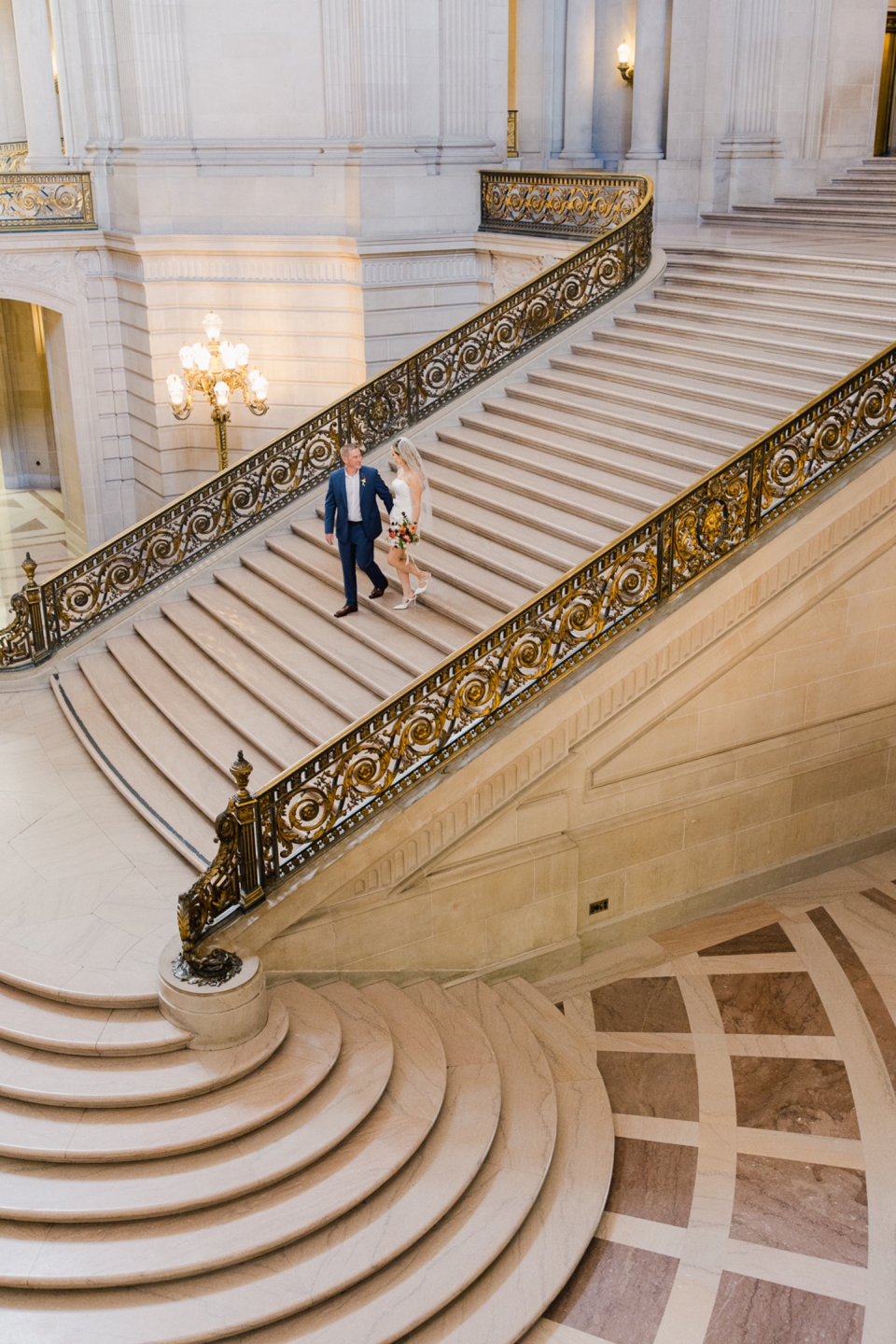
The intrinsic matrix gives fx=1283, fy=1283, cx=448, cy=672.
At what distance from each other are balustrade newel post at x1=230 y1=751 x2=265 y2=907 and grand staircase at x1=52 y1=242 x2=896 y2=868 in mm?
1068

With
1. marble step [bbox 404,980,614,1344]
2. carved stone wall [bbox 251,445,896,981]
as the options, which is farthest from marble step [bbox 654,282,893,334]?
marble step [bbox 404,980,614,1344]

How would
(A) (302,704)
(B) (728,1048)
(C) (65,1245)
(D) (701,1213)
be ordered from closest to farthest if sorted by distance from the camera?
(C) (65,1245), (D) (701,1213), (B) (728,1048), (A) (302,704)

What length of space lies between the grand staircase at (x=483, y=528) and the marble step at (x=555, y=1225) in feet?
8.66

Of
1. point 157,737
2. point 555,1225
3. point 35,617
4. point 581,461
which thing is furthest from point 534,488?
point 555,1225

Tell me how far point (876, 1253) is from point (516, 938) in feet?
9.00

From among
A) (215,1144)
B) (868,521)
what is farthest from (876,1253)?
(868,521)

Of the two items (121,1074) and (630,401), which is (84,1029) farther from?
(630,401)

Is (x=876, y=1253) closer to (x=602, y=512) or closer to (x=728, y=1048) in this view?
(x=728, y=1048)

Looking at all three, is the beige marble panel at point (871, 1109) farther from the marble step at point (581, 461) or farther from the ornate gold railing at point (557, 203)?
the ornate gold railing at point (557, 203)

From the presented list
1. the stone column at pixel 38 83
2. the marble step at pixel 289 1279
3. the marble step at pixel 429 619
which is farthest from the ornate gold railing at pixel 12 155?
the marble step at pixel 289 1279

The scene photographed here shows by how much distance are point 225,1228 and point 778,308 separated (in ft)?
28.5

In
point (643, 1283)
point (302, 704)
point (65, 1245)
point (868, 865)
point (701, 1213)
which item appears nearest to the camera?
point (65, 1245)

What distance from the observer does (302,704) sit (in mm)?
9039

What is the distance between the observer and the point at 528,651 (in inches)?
300
